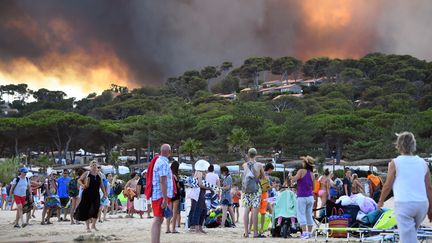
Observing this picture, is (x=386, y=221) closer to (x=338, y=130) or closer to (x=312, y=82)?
(x=338, y=130)

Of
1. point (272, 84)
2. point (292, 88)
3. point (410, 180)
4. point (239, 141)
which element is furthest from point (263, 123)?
point (272, 84)

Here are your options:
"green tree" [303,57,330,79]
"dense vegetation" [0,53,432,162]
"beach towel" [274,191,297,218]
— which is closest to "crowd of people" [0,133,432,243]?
"beach towel" [274,191,297,218]

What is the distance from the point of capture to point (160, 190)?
770cm

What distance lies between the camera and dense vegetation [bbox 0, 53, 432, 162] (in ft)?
177

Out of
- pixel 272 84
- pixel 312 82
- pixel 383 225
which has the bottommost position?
pixel 383 225

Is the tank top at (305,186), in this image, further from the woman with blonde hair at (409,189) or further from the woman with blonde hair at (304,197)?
the woman with blonde hair at (409,189)

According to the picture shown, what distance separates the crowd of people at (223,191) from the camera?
541cm

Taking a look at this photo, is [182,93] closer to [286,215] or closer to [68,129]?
[68,129]

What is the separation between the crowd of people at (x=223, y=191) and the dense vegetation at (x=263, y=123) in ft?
106

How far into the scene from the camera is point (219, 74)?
493 feet

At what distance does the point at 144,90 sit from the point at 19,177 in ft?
375

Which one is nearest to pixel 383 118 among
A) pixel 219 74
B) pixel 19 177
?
pixel 19 177

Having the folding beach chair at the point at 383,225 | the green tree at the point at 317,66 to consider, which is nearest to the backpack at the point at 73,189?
the folding beach chair at the point at 383,225

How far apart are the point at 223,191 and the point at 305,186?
3225mm
